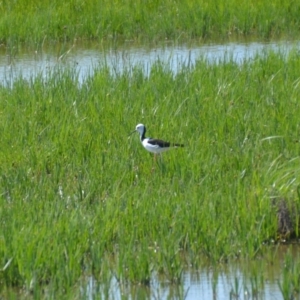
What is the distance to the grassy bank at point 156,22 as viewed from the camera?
15.7 m

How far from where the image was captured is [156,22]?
16.0 meters

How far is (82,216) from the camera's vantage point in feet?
23.1

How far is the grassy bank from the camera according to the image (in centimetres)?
1566

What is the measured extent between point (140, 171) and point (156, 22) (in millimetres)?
7788

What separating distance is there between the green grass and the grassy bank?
12.5ft

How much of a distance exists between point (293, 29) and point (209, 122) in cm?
652

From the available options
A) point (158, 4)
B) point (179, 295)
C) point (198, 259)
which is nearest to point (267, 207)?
point (198, 259)

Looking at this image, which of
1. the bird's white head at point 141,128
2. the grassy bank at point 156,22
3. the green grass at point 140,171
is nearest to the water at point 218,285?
the green grass at point 140,171

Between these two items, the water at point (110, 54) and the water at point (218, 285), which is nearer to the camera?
the water at point (218, 285)

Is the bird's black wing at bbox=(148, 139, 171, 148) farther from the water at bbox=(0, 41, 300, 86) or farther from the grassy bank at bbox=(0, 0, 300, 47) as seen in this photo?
the grassy bank at bbox=(0, 0, 300, 47)

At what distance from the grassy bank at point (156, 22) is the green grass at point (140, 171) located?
3.80 metres

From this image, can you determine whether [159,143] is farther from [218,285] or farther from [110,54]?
[110,54]

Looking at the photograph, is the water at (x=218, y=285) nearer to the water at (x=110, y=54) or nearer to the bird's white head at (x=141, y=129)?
the bird's white head at (x=141, y=129)

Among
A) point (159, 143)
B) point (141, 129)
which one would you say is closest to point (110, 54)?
point (141, 129)
